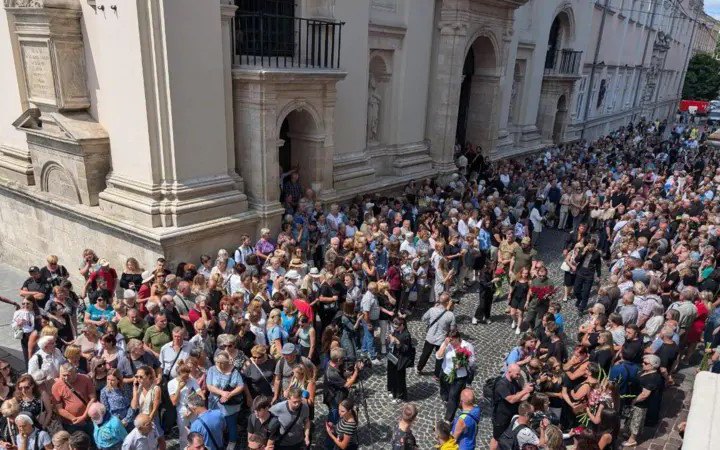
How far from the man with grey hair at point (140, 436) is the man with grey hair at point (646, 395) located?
555cm

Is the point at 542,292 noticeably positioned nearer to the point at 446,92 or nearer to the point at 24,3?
the point at 446,92

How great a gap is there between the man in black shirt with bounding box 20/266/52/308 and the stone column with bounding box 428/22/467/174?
10.9 meters

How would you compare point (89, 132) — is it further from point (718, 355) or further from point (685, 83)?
point (685, 83)

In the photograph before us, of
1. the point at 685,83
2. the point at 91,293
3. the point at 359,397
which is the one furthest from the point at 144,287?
the point at 685,83

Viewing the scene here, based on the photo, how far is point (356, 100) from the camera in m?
12.7

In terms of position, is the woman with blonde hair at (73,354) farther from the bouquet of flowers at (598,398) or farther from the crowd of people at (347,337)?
the bouquet of flowers at (598,398)

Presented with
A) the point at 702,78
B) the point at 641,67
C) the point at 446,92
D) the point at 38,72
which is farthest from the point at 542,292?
the point at 702,78

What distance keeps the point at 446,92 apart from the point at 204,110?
313 inches

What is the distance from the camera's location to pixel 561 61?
23.7 metres

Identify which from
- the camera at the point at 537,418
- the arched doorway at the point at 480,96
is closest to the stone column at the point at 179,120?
the camera at the point at 537,418

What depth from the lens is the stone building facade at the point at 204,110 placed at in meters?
8.97

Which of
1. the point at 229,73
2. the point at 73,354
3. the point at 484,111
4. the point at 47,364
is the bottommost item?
the point at 47,364

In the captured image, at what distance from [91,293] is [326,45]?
22.4 ft

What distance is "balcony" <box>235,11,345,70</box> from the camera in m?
10.5
